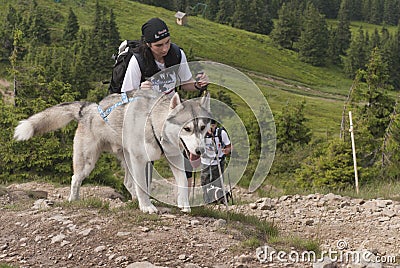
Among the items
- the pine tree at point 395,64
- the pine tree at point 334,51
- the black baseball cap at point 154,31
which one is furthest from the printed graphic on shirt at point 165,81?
the pine tree at point 334,51

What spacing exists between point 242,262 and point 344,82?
114195 millimetres

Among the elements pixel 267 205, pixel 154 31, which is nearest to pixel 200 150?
pixel 154 31

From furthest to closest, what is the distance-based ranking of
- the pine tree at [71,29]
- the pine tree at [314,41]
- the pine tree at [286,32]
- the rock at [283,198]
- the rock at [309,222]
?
the pine tree at [286,32] < the pine tree at [314,41] < the pine tree at [71,29] < the rock at [283,198] < the rock at [309,222]

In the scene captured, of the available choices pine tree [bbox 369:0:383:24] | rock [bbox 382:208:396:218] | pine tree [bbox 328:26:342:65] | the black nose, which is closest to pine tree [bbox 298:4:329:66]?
pine tree [bbox 328:26:342:65]

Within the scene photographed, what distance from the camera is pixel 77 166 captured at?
8383 mm

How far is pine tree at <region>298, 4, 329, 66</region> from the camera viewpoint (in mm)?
123688

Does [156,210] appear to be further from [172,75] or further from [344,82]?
[344,82]

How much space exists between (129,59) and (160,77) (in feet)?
1.79

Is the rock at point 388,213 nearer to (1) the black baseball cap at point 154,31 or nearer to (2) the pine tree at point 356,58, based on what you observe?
(1) the black baseball cap at point 154,31

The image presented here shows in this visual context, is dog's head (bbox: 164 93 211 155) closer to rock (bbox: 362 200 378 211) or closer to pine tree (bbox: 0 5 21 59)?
rock (bbox: 362 200 378 211)

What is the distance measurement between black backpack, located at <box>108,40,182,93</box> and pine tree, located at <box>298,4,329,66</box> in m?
119

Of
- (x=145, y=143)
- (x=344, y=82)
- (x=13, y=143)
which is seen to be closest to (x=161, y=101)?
(x=145, y=143)

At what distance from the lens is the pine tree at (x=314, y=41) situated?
12369cm

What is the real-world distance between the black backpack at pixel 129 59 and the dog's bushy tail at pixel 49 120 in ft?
3.32
